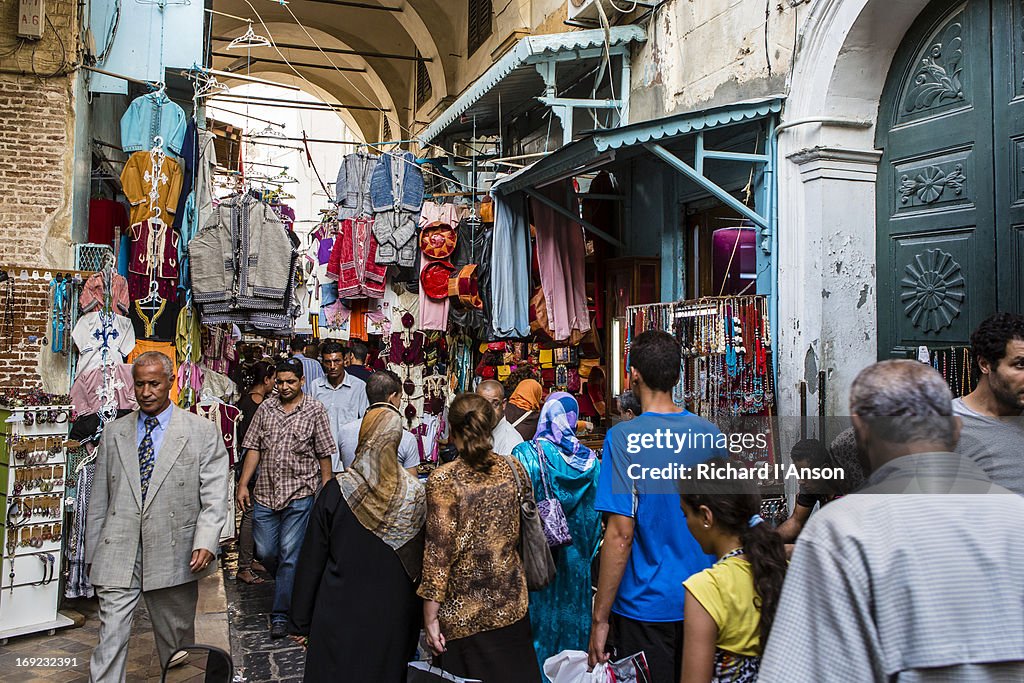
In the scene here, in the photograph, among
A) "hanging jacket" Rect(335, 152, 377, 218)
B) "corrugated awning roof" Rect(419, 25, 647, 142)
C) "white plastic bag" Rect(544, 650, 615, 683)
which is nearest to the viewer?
"white plastic bag" Rect(544, 650, 615, 683)

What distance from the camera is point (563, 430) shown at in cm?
444

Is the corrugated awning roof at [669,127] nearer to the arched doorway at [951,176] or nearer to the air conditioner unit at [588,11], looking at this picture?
the arched doorway at [951,176]

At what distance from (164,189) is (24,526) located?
3421 millimetres

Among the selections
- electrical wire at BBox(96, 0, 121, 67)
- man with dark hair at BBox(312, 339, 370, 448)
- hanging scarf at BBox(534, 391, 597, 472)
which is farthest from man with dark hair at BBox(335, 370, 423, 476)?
electrical wire at BBox(96, 0, 121, 67)

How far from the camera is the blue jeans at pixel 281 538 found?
19.8 ft

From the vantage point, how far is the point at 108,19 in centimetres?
807

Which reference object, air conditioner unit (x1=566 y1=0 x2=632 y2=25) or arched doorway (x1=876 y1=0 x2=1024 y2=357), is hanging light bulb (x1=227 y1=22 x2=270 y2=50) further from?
arched doorway (x1=876 y1=0 x2=1024 y2=357)

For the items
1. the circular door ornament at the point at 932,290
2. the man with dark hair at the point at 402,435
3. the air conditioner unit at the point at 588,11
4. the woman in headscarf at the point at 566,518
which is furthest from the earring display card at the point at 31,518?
the air conditioner unit at the point at 588,11

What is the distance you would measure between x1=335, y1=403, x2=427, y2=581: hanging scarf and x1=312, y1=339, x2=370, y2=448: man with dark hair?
3.76 meters

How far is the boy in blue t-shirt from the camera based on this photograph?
313cm

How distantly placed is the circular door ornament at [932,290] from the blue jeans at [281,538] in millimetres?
4577

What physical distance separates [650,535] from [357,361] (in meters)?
6.52

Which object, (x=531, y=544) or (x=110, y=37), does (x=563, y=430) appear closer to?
(x=531, y=544)

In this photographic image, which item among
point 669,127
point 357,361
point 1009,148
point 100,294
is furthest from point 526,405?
point 100,294
